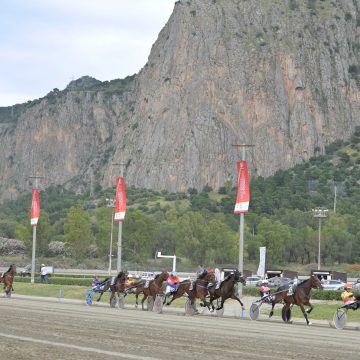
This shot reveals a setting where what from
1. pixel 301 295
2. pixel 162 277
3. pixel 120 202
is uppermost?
pixel 120 202

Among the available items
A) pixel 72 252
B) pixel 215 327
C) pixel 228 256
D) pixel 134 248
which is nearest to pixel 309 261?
pixel 228 256

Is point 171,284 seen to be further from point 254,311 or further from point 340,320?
point 340,320

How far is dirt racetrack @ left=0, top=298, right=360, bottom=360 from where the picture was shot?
19891 mm

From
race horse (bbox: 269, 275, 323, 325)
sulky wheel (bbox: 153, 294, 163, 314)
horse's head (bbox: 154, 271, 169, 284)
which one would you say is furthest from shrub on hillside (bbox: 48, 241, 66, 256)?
race horse (bbox: 269, 275, 323, 325)

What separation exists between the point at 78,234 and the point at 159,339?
91.4 metres

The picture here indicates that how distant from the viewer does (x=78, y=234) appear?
114125 mm

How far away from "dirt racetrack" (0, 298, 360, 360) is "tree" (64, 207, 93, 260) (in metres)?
81.5

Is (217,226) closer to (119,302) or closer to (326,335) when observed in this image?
(119,302)

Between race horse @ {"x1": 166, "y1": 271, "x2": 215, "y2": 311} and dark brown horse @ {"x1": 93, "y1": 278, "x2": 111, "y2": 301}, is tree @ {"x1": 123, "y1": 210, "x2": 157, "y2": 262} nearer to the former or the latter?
dark brown horse @ {"x1": 93, "y1": 278, "x2": 111, "y2": 301}

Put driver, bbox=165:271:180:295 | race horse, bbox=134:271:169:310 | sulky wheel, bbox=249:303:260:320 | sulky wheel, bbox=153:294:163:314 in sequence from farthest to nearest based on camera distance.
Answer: driver, bbox=165:271:180:295, race horse, bbox=134:271:169:310, sulky wheel, bbox=153:294:163:314, sulky wheel, bbox=249:303:260:320

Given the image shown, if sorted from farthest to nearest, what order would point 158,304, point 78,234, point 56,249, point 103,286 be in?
point 56,249
point 78,234
point 103,286
point 158,304

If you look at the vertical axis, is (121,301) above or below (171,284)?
below

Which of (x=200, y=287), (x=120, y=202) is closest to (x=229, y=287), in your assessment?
(x=200, y=287)

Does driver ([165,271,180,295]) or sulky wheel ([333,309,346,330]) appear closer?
sulky wheel ([333,309,346,330])
